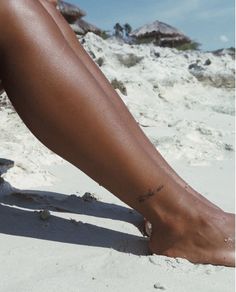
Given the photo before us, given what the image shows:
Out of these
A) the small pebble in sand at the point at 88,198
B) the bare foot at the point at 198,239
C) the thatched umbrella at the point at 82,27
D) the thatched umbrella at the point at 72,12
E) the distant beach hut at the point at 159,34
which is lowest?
the bare foot at the point at 198,239

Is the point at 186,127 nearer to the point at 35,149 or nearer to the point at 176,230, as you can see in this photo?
the point at 35,149

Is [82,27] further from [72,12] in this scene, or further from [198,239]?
[198,239]

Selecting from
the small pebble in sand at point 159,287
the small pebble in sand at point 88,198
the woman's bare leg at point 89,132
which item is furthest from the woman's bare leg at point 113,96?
the small pebble in sand at point 88,198

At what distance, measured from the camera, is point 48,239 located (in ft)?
4.24

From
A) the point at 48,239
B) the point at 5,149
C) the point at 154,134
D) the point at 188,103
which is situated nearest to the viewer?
the point at 48,239

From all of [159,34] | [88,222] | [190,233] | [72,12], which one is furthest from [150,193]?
[159,34]

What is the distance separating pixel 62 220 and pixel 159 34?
16.2 meters

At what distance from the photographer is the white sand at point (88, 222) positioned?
1.07 meters

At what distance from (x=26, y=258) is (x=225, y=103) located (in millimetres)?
4775

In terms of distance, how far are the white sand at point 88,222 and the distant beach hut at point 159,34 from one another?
13.9 m

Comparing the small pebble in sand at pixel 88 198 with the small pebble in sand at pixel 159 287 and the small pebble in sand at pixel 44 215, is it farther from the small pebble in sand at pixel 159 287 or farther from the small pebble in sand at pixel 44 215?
the small pebble in sand at pixel 159 287

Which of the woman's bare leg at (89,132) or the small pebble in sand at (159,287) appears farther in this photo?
the woman's bare leg at (89,132)

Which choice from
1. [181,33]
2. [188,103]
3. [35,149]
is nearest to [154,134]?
[35,149]

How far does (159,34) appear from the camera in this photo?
1716 cm
